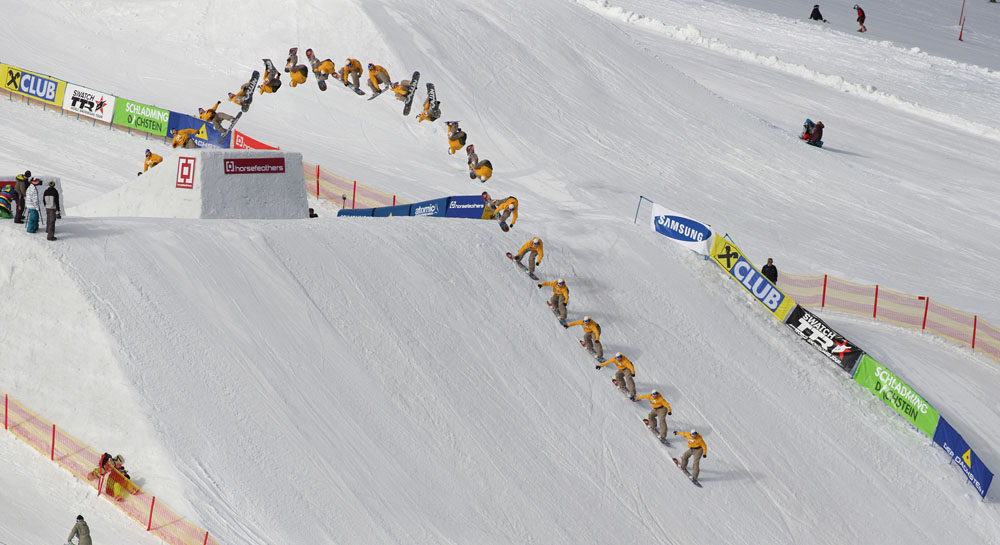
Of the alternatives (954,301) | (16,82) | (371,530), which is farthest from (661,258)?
(16,82)

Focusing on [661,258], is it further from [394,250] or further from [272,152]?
[272,152]

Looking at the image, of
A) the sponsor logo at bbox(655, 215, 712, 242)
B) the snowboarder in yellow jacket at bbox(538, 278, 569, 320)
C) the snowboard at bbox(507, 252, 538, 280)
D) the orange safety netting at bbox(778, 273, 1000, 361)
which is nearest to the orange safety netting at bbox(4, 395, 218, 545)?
the snowboarder in yellow jacket at bbox(538, 278, 569, 320)

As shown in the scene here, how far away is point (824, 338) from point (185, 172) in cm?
1416

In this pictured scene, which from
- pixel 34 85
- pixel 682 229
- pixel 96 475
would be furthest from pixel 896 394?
pixel 34 85

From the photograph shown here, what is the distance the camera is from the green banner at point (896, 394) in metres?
23.8

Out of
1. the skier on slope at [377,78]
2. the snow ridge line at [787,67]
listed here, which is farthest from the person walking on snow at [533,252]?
the snow ridge line at [787,67]

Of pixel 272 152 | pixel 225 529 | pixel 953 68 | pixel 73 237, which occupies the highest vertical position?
pixel 953 68

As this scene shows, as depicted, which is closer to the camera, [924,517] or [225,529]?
[225,529]

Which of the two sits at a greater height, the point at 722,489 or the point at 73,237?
the point at 73,237

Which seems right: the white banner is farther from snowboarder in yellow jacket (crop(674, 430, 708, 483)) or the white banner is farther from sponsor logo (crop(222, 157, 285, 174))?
snowboarder in yellow jacket (crop(674, 430, 708, 483))

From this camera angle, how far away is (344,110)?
3497cm

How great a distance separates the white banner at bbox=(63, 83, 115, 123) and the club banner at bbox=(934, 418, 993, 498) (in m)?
23.1

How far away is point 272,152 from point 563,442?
8717 millimetres

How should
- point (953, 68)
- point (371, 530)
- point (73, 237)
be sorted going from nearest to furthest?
1. point (371, 530)
2. point (73, 237)
3. point (953, 68)
